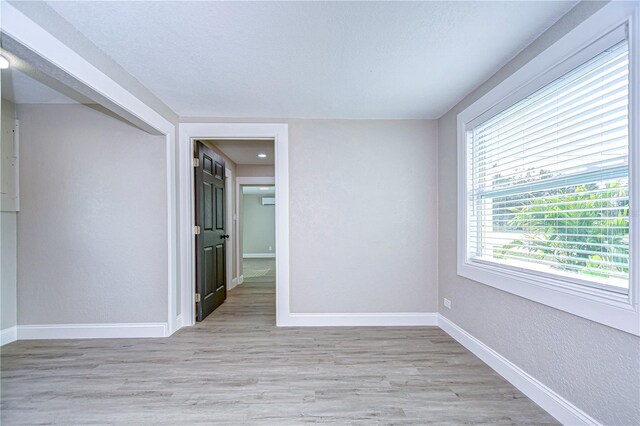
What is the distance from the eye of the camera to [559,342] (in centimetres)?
169

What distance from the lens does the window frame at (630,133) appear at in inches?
50.9

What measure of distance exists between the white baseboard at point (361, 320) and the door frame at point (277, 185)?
155mm

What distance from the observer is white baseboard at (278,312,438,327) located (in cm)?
323

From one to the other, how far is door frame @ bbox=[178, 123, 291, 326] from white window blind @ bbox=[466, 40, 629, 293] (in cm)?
195

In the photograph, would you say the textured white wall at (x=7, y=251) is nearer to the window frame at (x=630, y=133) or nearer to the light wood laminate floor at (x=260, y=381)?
the light wood laminate floor at (x=260, y=381)

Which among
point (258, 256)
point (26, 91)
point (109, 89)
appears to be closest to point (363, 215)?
point (109, 89)

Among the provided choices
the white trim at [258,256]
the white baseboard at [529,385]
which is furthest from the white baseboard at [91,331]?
the white trim at [258,256]

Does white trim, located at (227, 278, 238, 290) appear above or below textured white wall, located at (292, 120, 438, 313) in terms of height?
below

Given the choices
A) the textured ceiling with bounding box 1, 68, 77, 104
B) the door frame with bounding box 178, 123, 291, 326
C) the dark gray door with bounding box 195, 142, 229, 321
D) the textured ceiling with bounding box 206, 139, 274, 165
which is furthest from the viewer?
the textured ceiling with bounding box 206, 139, 274, 165

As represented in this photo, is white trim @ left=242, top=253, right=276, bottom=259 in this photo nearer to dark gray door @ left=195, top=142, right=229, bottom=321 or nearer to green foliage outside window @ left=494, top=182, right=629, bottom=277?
dark gray door @ left=195, top=142, right=229, bottom=321

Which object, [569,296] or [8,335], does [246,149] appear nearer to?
[8,335]

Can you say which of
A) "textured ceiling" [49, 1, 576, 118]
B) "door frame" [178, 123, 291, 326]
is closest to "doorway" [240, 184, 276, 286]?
"door frame" [178, 123, 291, 326]

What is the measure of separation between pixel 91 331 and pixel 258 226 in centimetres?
759

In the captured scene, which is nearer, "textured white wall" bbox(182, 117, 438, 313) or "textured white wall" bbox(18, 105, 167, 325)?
"textured white wall" bbox(18, 105, 167, 325)
